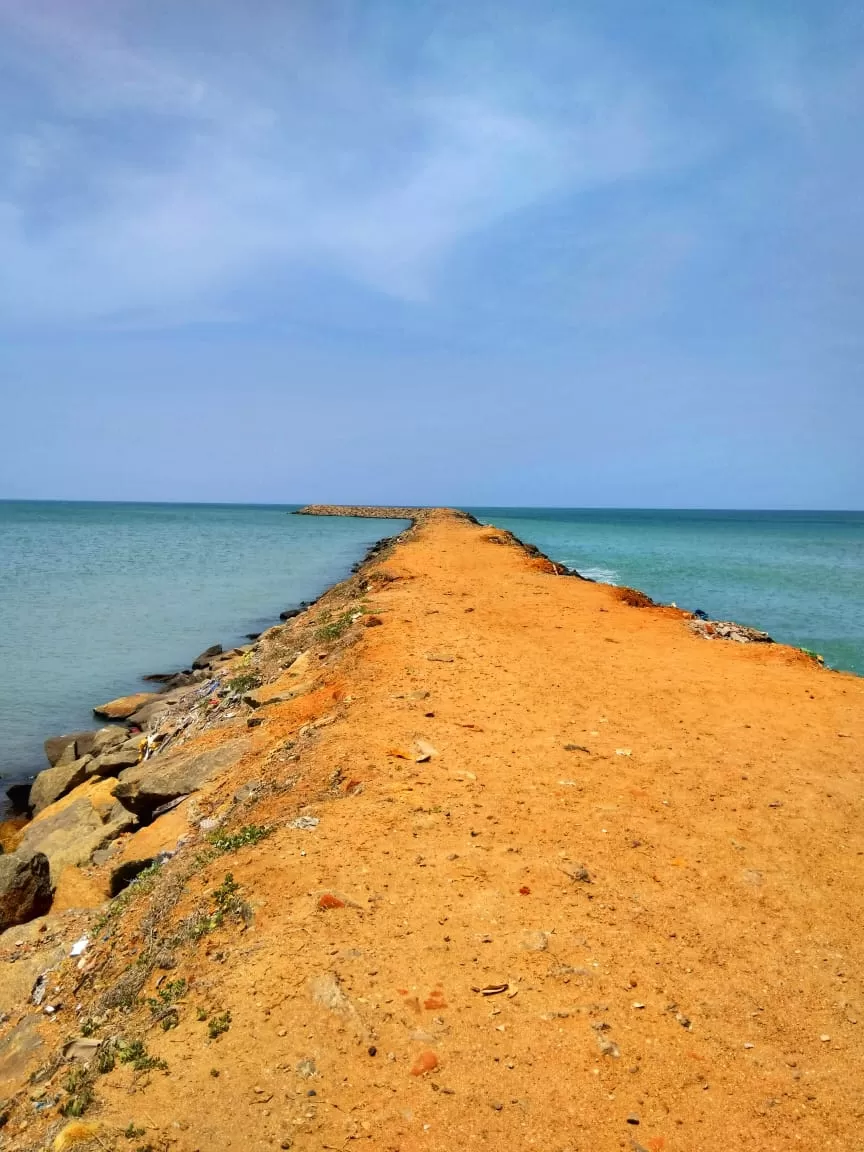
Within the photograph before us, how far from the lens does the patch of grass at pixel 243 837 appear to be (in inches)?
230

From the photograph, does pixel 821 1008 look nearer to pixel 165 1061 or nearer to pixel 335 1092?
pixel 335 1092

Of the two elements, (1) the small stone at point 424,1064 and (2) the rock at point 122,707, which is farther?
(2) the rock at point 122,707

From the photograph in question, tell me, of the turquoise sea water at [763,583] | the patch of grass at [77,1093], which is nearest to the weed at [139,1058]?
the patch of grass at [77,1093]

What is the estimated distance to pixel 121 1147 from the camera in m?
3.22

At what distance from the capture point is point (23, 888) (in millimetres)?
7566

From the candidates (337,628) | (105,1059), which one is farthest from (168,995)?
(337,628)

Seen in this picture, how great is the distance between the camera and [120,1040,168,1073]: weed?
3.71 metres

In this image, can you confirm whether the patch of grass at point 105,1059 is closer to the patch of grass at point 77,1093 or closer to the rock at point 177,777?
the patch of grass at point 77,1093

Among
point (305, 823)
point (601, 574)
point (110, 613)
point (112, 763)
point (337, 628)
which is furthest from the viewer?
point (601, 574)

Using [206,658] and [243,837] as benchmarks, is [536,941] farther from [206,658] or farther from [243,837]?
[206,658]

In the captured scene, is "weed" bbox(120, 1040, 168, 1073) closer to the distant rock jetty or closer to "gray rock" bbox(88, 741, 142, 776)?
"gray rock" bbox(88, 741, 142, 776)

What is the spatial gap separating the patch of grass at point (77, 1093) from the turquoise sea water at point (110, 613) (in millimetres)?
10347

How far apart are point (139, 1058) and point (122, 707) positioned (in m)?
12.8

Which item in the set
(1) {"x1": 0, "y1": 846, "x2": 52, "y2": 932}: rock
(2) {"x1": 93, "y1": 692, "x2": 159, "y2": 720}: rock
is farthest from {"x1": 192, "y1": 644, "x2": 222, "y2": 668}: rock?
(1) {"x1": 0, "y1": 846, "x2": 52, "y2": 932}: rock
